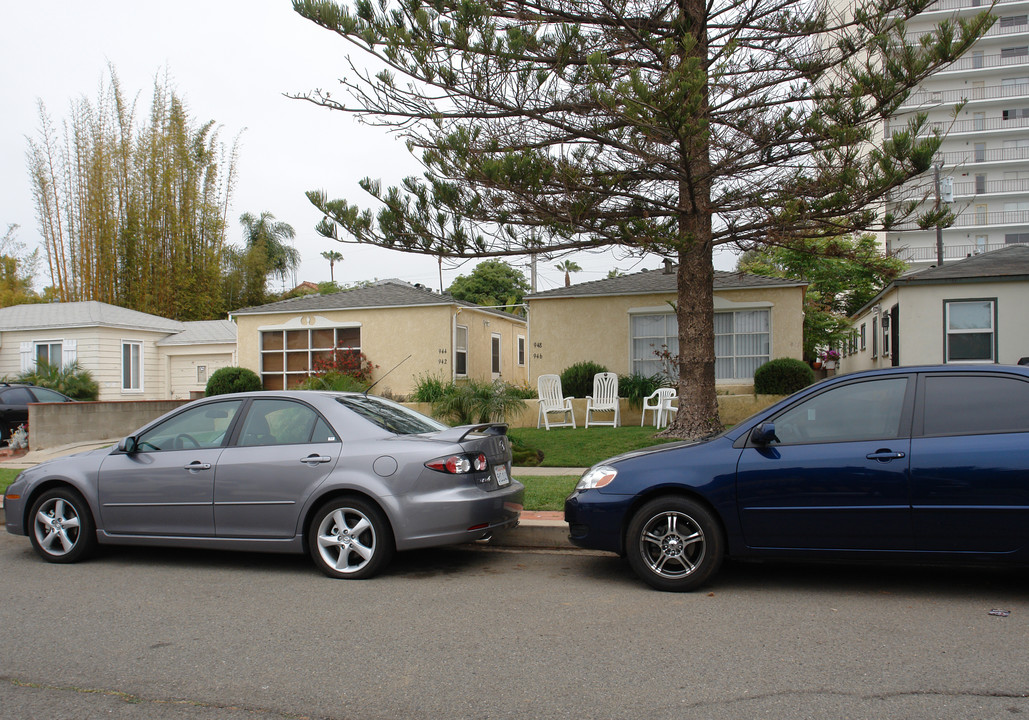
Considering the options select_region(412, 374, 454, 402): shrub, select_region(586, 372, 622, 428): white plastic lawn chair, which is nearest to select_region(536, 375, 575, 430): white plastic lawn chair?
select_region(586, 372, 622, 428): white plastic lawn chair

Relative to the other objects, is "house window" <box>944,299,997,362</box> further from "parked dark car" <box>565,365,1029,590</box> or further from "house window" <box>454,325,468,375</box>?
"parked dark car" <box>565,365,1029,590</box>

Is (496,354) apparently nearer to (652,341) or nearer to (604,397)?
(652,341)

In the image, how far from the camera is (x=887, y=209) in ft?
37.0

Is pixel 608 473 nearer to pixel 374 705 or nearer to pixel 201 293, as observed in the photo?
pixel 374 705

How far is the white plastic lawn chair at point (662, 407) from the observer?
51.9 ft

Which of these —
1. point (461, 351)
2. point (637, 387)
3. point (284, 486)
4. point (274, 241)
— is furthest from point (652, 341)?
point (274, 241)

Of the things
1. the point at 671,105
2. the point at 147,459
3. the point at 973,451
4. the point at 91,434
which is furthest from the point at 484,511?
the point at 91,434

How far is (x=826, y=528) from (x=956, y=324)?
1340cm

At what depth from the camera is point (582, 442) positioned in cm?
1383

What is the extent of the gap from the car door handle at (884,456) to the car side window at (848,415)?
0.45 ft

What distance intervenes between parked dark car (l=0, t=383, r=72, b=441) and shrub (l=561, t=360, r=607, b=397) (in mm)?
11975

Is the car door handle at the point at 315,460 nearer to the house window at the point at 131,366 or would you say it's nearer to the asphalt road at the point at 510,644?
the asphalt road at the point at 510,644

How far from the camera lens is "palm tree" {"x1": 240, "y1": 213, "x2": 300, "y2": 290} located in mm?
45469

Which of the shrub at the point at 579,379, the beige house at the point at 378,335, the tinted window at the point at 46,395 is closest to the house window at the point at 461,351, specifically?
the beige house at the point at 378,335
